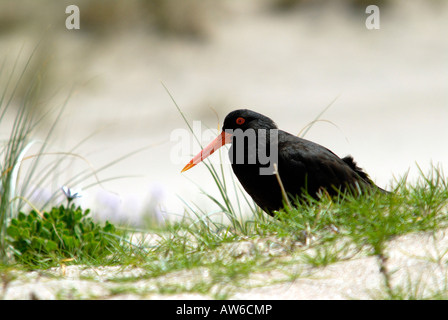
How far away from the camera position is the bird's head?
3980mm

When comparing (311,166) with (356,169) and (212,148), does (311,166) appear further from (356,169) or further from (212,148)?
(212,148)

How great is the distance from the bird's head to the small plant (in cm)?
91

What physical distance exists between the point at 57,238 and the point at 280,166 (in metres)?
1.56

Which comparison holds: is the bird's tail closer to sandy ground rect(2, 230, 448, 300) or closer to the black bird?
the black bird

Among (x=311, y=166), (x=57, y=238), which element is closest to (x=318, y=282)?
(x=311, y=166)

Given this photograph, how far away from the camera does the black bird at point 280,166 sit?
140 inches

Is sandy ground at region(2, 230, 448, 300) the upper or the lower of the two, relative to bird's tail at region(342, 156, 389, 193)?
lower

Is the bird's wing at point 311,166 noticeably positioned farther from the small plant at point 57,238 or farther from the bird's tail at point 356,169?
the small plant at point 57,238

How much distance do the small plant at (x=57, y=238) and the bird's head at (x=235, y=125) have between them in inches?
35.7

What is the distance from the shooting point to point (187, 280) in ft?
8.21

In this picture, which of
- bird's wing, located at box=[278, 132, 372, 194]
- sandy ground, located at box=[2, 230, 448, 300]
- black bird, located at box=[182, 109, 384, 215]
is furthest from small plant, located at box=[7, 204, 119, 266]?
bird's wing, located at box=[278, 132, 372, 194]

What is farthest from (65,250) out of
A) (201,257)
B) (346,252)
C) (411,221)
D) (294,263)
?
(411,221)
